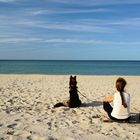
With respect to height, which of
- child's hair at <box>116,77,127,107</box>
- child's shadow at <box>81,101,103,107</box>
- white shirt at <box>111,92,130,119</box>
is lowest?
child's shadow at <box>81,101,103,107</box>

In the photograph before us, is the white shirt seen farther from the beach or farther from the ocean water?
the ocean water

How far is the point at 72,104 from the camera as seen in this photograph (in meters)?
11.2

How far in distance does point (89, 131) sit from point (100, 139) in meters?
0.65

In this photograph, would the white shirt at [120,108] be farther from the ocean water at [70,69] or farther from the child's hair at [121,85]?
the ocean water at [70,69]

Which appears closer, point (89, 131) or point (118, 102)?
point (89, 131)

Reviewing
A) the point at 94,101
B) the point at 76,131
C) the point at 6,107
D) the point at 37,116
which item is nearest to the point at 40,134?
the point at 76,131

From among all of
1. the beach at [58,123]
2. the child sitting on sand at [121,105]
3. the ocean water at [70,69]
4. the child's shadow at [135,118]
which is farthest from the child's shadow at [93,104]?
the ocean water at [70,69]

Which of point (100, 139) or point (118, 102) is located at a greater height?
point (118, 102)

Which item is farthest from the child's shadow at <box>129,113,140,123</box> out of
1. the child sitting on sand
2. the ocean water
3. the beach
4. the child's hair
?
the ocean water

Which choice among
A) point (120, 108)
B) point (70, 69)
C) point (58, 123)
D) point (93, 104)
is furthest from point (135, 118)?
point (70, 69)

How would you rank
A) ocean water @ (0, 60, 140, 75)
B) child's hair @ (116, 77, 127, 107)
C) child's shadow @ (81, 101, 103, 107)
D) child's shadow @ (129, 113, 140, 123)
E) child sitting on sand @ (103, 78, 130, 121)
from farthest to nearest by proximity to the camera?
1. ocean water @ (0, 60, 140, 75)
2. child's shadow @ (81, 101, 103, 107)
3. child's shadow @ (129, 113, 140, 123)
4. child sitting on sand @ (103, 78, 130, 121)
5. child's hair @ (116, 77, 127, 107)

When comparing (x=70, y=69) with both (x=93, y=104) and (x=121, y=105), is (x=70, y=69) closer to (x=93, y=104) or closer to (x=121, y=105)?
(x=93, y=104)

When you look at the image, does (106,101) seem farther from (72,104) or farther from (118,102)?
(72,104)

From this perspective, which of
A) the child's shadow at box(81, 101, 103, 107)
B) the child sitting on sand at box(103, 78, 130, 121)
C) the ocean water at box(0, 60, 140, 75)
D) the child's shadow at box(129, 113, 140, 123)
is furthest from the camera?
the ocean water at box(0, 60, 140, 75)
